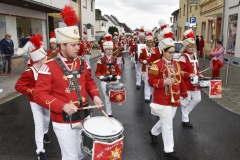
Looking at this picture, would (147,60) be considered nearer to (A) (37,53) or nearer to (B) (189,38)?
(B) (189,38)

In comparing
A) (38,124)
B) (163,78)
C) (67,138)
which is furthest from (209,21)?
(67,138)

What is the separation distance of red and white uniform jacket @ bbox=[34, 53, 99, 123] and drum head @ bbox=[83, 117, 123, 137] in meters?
0.26

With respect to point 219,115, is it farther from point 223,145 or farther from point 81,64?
point 81,64

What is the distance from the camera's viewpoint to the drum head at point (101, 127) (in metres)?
2.65

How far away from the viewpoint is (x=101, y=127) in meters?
2.80

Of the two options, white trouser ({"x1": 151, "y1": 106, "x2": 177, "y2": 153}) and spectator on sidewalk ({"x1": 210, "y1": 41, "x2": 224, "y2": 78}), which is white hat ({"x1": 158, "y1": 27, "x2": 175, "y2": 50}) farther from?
spectator on sidewalk ({"x1": 210, "y1": 41, "x2": 224, "y2": 78})

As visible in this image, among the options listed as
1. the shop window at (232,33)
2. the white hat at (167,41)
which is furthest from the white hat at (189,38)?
the shop window at (232,33)

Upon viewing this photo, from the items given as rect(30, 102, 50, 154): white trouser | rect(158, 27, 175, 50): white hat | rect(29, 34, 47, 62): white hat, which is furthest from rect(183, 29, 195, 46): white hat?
rect(30, 102, 50, 154): white trouser

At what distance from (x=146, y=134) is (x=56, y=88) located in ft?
10.0

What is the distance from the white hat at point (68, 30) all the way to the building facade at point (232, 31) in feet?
51.2

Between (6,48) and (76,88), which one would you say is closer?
(76,88)

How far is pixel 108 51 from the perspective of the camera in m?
6.19

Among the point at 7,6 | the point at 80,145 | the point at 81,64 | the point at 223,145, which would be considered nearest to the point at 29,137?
the point at 80,145

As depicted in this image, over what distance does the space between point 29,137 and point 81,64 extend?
297 centimetres
